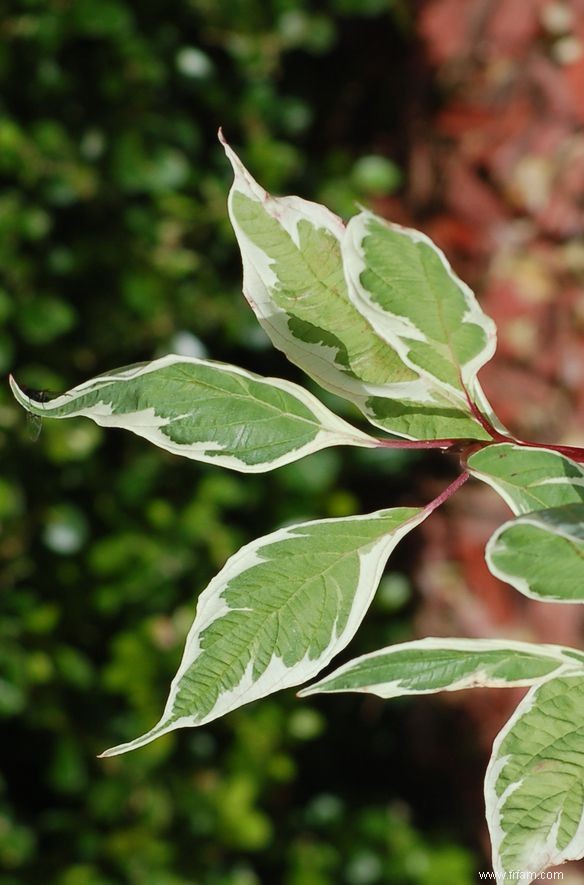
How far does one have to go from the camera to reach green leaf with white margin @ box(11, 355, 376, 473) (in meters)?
0.58

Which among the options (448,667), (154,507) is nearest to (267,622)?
(448,667)

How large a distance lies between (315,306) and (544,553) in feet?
0.68

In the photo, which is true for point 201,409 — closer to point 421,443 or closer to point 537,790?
point 421,443

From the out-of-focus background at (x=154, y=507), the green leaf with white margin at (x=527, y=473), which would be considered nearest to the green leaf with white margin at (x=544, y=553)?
the green leaf with white margin at (x=527, y=473)

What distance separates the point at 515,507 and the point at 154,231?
1163mm

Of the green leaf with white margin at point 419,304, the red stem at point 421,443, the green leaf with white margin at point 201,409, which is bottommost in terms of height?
the red stem at point 421,443

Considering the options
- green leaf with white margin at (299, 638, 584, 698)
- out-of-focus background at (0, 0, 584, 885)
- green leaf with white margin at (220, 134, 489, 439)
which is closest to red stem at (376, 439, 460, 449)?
green leaf with white margin at (220, 134, 489, 439)

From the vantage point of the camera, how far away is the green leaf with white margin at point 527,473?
1.95 feet

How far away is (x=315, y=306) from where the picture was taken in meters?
0.61

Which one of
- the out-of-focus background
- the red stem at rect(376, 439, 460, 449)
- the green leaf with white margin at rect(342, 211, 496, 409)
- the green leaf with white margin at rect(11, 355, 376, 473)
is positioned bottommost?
the out-of-focus background

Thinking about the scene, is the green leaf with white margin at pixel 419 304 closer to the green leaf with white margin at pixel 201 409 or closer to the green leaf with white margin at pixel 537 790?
the green leaf with white margin at pixel 201 409

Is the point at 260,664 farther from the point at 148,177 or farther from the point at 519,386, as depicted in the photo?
the point at 519,386

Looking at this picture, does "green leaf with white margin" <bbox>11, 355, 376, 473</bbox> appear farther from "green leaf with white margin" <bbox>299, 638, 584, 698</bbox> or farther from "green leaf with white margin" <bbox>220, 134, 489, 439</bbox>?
"green leaf with white margin" <bbox>299, 638, 584, 698</bbox>

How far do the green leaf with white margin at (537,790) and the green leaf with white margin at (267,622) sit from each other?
0.12 m
